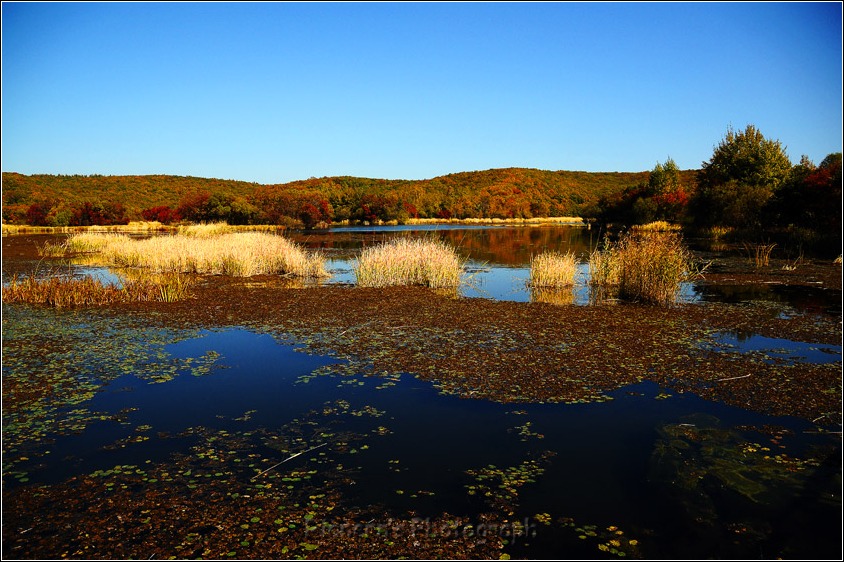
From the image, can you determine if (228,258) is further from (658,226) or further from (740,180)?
(658,226)

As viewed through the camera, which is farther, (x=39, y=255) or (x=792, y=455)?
(x=39, y=255)

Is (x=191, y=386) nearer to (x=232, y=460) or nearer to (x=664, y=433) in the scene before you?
(x=232, y=460)

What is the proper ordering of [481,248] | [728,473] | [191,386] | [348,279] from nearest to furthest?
[728,473], [191,386], [348,279], [481,248]

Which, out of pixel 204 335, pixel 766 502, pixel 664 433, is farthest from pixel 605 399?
pixel 204 335

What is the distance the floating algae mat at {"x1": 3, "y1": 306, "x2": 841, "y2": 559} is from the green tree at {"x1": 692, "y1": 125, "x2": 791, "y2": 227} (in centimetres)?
3129

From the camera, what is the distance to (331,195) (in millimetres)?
86812

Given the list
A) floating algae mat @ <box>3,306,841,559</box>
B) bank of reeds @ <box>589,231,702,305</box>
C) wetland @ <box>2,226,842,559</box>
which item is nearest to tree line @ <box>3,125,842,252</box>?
bank of reeds @ <box>589,231,702,305</box>

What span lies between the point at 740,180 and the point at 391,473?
136ft

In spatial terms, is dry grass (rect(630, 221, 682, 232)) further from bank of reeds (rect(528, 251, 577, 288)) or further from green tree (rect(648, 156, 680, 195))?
bank of reeds (rect(528, 251, 577, 288))

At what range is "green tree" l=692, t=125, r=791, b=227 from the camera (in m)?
34.4

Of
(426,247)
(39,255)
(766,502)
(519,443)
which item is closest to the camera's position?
(766,502)

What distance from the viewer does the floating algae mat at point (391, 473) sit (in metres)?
4.50

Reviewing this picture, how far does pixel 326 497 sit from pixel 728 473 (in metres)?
3.98

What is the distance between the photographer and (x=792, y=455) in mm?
6008
